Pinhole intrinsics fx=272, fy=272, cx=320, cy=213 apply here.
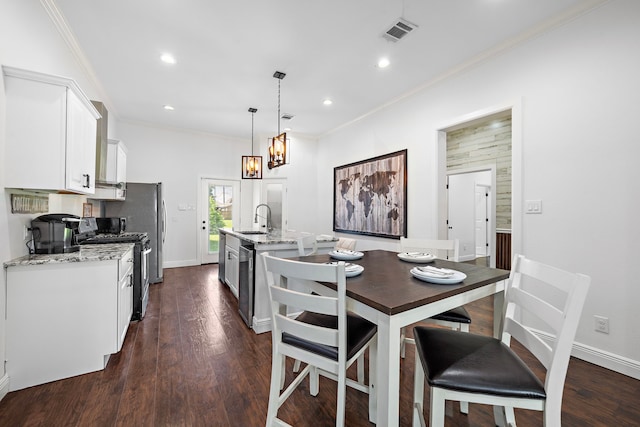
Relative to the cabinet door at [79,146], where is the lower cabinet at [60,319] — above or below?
below

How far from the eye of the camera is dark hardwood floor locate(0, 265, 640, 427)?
5.12ft

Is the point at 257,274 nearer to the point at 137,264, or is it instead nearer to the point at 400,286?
the point at 137,264

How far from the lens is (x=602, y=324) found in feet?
7.08

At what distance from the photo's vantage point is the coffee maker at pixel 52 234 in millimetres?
2057

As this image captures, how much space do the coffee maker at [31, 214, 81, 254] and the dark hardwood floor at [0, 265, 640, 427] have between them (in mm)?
608

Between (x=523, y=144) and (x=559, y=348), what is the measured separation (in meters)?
2.32

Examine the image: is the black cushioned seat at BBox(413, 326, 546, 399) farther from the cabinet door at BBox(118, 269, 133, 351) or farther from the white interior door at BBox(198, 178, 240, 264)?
the white interior door at BBox(198, 178, 240, 264)

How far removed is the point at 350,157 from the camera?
17.1 feet

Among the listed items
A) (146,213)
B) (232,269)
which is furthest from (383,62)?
(146,213)

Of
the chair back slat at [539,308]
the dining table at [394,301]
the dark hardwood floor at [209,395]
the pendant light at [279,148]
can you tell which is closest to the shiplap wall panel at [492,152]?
the pendant light at [279,148]

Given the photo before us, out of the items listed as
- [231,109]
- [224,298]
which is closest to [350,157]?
[231,109]

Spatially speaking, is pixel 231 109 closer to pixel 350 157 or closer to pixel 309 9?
pixel 350 157

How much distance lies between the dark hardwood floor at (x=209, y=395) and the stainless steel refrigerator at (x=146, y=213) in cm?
203

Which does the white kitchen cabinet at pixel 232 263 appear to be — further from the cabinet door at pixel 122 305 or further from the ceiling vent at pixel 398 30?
the ceiling vent at pixel 398 30
